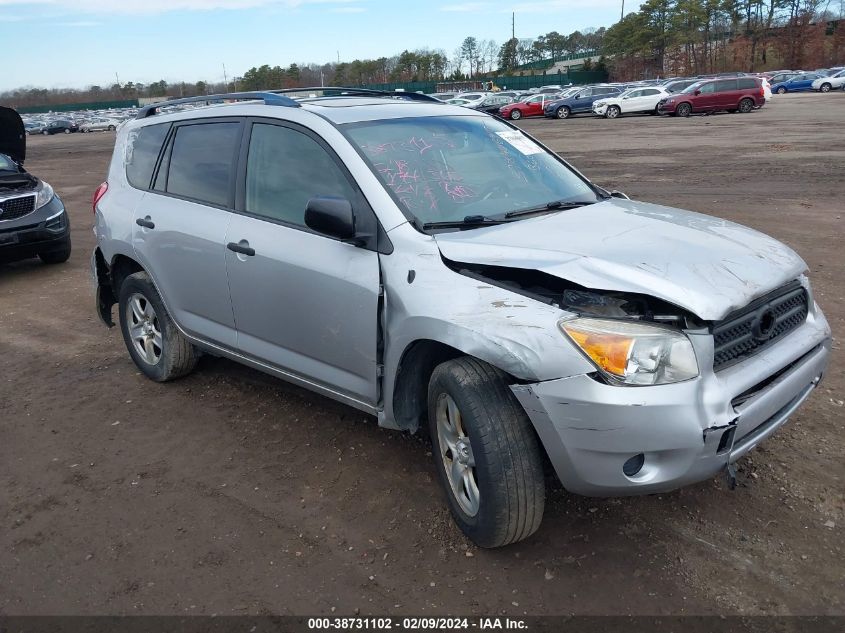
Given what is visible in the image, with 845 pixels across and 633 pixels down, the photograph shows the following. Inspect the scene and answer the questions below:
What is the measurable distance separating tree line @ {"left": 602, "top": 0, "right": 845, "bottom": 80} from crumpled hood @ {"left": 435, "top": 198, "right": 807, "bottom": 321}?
90402 millimetres

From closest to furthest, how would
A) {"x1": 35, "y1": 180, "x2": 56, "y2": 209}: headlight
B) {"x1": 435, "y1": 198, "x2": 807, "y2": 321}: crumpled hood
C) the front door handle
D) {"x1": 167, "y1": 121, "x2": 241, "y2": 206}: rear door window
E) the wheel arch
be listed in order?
{"x1": 435, "y1": 198, "x2": 807, "y2": 321}: crumpled hood < the front door handle < {"x1": 167, "y1": 121, "x2": 241, "y2": 206}: rear door window < the wheel arch < {"x1": 35, "y1": 180, "x2": 56, "y2": 209}: headlight

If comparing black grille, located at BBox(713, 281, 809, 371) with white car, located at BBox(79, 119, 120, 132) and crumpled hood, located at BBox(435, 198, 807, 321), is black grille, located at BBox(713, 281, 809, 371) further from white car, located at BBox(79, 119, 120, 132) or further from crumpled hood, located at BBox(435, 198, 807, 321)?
white car, located at BBox(79, 119, 120, 132)

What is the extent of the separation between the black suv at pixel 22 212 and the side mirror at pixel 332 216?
672cm

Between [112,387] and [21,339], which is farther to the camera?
[21,339]

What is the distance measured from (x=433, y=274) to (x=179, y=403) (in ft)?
8.42

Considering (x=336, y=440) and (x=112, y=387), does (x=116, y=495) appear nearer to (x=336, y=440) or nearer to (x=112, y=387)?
(x=336, y=440)

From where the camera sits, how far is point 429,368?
3.37 metres

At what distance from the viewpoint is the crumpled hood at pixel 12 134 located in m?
9.27

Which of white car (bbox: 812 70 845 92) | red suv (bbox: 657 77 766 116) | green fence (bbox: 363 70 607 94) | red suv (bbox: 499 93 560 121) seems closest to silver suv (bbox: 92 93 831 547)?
red suv (bbox: 657 77 766 116)

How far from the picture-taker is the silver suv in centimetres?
267

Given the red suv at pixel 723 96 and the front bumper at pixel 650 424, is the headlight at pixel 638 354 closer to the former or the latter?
the front bumper at pixel 650 424

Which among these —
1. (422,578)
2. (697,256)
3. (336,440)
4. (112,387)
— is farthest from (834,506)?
(112,387)

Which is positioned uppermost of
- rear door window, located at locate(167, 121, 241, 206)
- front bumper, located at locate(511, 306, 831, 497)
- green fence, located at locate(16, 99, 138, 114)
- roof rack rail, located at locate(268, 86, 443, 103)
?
green fence, located at locate(16, 99, 138, 114)

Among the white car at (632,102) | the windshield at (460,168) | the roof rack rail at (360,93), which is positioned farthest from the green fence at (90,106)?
the windshield at (460,168)
